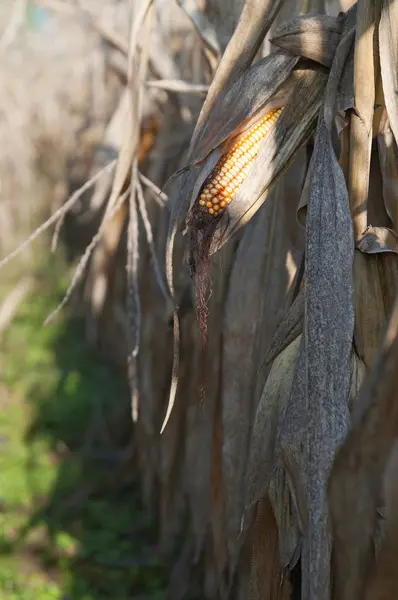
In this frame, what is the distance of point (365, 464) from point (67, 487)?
2.34 m

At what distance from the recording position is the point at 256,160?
980 mm

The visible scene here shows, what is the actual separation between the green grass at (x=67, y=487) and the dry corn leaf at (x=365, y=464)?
163 centimetres

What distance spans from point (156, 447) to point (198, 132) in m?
1.76

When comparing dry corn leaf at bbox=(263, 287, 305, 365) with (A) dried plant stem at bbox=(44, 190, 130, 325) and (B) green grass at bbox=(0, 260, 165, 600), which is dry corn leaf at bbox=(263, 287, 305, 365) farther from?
(B) green grass at bbox=(0, 260, 165, 600)

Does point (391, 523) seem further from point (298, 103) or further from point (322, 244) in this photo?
point (298, 103)

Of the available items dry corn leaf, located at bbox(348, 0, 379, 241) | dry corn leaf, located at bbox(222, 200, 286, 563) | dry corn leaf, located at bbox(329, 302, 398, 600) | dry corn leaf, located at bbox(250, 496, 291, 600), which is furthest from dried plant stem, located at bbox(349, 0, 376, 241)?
dry corn leaf, located at bbox(222, 200, 286, 563)

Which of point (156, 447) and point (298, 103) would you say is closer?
point (298, 103)

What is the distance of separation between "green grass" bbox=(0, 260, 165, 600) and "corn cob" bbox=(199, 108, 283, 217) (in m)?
1.65

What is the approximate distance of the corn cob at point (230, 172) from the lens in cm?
96

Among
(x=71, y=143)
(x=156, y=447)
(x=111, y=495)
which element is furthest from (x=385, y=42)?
(x=71, y=143)

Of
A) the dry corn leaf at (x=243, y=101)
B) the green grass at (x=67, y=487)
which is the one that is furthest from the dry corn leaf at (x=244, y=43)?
the green grass at (x=67, y=487)

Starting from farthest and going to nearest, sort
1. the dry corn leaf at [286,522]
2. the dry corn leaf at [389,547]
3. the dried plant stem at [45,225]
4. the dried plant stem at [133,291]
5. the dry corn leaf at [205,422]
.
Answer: the dry corn leaf at [205,422], the dried plant stem at [133,291], the dried plant stem at [45,225], the dry corn leaf at [286,522], the dry corn leaf at [389,547]

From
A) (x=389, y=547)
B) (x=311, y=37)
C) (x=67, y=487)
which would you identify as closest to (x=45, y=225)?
(x=311, y=37)

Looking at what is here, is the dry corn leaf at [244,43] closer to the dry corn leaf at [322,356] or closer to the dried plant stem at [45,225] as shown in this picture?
the dry corn leaf at [322,356]
